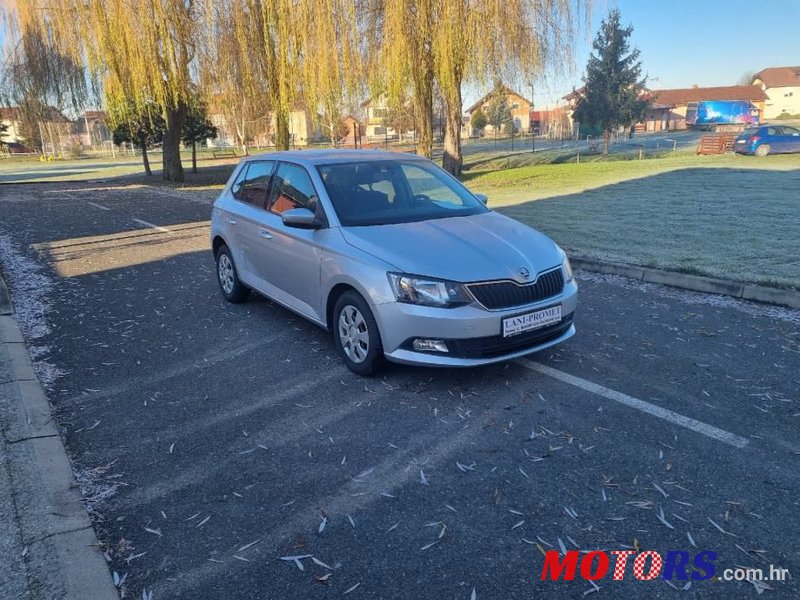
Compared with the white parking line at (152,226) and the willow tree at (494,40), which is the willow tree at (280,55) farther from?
the white parking line at (152,226)

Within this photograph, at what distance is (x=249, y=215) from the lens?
19.2 feet

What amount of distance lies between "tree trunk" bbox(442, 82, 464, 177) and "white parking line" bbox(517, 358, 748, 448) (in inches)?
533

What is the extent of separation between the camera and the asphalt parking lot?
2.59 m

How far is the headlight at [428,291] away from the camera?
156 inches

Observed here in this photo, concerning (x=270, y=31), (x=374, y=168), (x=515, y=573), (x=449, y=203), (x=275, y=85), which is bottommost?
(x=515, y=573)

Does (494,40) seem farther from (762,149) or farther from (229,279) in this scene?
(762,149)

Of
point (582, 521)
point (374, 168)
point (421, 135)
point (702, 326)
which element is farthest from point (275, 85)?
point (582, 521)

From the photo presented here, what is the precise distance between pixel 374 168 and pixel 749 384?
3563 millimetres

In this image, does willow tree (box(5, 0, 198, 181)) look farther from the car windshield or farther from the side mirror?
the side mirror

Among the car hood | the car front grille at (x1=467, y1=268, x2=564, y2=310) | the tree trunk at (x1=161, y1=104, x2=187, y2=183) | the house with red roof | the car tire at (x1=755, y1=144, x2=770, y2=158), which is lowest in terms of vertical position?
the car front grille at (x1=467, y1=268, x2=564, y2=310)

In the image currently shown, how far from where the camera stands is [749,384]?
14.0ft

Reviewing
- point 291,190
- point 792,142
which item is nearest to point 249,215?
point 291,190

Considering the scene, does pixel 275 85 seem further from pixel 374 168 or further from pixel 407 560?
pixel 407 560

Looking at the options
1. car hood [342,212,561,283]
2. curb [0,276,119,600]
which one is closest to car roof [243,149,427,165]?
car hood [342,212,561,283]
